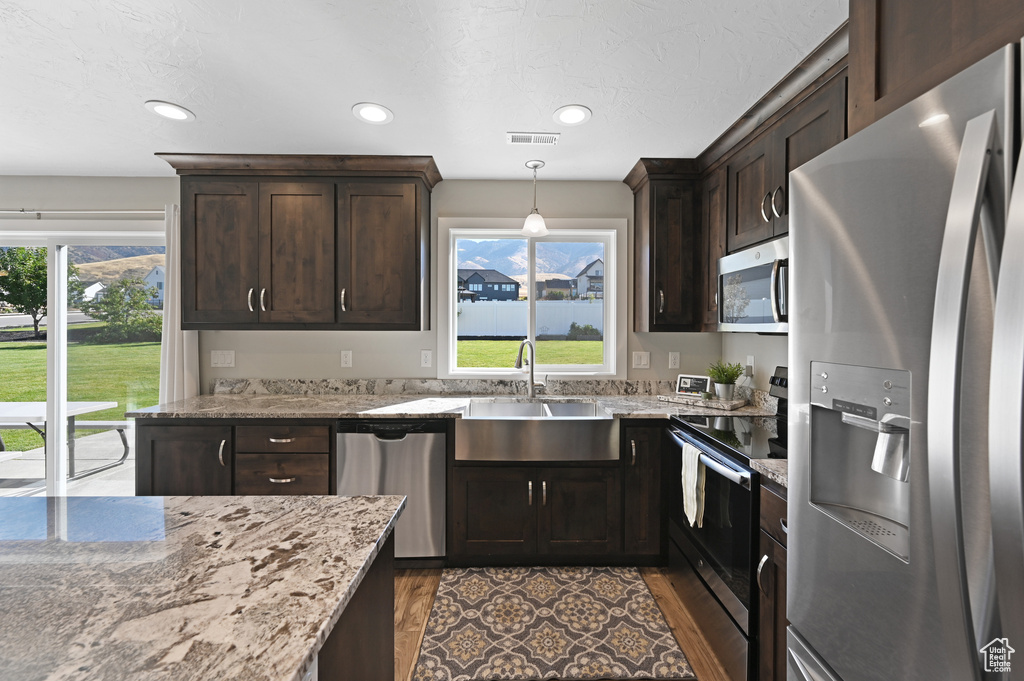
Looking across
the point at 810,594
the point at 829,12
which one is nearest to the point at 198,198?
the point at 829,12

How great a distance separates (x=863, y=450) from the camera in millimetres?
921

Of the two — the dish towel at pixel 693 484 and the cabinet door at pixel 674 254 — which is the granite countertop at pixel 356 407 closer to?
the dish towel at pixel 693 484

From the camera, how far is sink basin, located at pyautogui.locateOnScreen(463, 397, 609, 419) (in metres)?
2.95

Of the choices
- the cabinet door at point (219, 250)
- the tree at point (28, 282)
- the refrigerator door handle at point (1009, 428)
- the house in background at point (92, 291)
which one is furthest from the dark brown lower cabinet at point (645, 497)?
the tree at point (28, 282)

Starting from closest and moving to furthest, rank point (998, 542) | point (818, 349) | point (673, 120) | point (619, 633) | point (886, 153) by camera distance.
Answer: point (998, 542), point (886, 153), point (818, 349), point (619, 633), point (673, 120)

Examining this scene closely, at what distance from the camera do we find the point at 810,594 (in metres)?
1.00

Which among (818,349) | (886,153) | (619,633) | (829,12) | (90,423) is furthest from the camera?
(90,423)

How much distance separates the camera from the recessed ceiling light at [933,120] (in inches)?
26.4

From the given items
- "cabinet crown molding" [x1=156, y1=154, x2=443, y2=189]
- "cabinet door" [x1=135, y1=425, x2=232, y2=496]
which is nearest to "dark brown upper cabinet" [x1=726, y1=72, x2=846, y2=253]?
"cabinet crown molding" [x1=156, y1=154, x2=443, y2=189]

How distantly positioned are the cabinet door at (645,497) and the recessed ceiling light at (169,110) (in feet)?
9.13

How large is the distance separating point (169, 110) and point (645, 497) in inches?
121

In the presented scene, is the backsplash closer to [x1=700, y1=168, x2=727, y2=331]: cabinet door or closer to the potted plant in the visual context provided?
the potted plant

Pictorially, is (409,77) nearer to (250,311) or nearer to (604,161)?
(604,161)

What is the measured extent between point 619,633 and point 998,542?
5.85 ft
